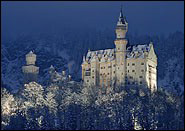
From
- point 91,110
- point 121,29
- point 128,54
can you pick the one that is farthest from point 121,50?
point 91,110

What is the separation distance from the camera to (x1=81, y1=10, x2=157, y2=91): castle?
6014 inches

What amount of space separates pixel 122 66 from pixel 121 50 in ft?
12.2

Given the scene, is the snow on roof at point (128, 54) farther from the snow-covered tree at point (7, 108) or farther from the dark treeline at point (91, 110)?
the snow-covered tree at point (7, 108)

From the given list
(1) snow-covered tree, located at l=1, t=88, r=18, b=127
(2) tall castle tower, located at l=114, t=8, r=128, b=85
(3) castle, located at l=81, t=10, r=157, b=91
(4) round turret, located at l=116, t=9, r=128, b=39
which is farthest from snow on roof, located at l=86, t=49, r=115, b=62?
(1) snow-covered tree, located at l=1, t=88, r=18, b=127

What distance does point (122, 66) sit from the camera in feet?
506

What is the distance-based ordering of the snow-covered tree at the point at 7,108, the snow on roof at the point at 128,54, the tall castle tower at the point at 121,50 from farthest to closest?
the snow on roof at the point at 128,54 → the tall castle tower at the point at 121,50 → the snow-covered tree at the point at 7,108

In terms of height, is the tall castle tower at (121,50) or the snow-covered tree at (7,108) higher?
the tall castle tower at (121,50)

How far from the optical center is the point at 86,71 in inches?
6289

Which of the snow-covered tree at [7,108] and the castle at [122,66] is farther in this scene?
the castle at [122,66]

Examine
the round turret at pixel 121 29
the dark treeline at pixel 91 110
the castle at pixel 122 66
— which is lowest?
the dark treeline at pixel 91 110

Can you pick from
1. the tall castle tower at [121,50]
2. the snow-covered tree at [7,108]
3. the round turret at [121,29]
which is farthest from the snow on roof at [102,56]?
the snow-covered tree at [7,108]

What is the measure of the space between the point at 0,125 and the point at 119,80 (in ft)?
97.6

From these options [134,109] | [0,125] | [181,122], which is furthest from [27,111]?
[181,122]

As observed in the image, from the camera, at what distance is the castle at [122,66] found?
15275cm
